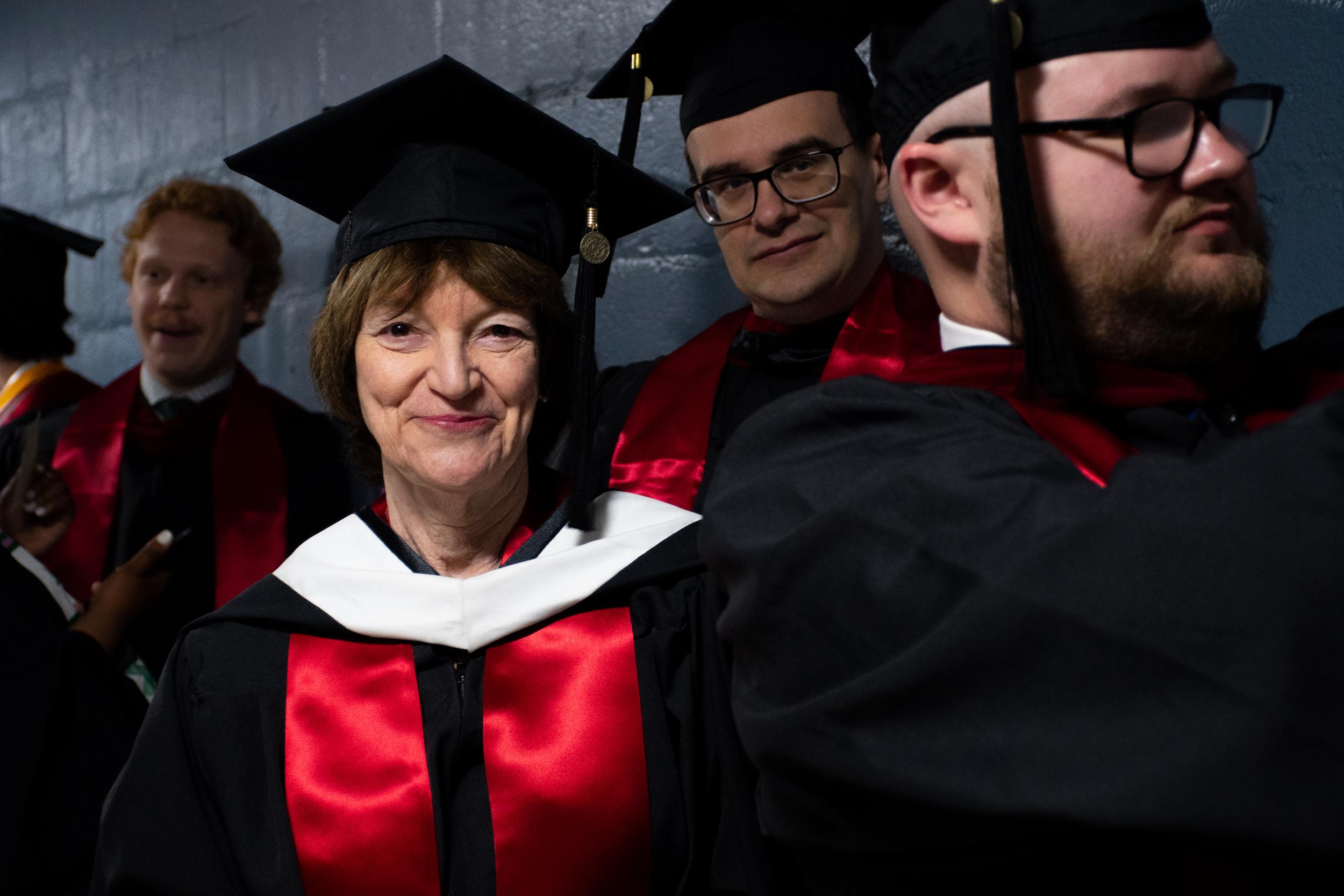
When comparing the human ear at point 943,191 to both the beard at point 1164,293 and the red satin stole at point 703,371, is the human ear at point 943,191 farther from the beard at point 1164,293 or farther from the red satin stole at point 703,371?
the red satin stole at point 703,371

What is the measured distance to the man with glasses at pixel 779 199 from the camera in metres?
1.88

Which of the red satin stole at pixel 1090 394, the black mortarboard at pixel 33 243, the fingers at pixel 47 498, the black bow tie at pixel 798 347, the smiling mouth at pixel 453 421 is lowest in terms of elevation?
the fingers at pixel 47 498

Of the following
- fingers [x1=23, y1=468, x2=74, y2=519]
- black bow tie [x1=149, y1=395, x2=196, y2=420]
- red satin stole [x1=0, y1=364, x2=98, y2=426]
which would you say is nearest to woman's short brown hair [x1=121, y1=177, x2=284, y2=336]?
black bow tie [x1=149, y1=395, x2=196, y2=420]

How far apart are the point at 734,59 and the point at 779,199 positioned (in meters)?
0.27

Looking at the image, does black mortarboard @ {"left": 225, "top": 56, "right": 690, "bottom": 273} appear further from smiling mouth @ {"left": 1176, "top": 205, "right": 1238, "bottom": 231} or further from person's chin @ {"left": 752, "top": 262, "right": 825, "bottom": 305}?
smiling mouth @ {"left": 1176, "top": 205, "right": 1238, "bottom": 231}

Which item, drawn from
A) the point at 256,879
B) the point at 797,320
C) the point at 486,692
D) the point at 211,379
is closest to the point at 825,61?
the point at 797,320

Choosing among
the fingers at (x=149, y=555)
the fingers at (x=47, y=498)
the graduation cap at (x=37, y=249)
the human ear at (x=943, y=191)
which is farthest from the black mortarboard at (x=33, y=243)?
the human ear at (x=943, y=191)

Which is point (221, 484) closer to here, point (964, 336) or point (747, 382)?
point (747, 382)

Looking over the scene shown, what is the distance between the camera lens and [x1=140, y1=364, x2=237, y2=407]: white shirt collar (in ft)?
9.89

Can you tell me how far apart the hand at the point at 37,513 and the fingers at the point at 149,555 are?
11.6 inches

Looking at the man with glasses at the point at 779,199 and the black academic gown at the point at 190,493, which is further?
the black academic gown at the point at 190,493

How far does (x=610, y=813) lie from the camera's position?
142 cm

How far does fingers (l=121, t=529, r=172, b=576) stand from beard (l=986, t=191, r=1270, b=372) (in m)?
2.14

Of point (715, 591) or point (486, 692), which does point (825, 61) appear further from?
point (486, 692)
